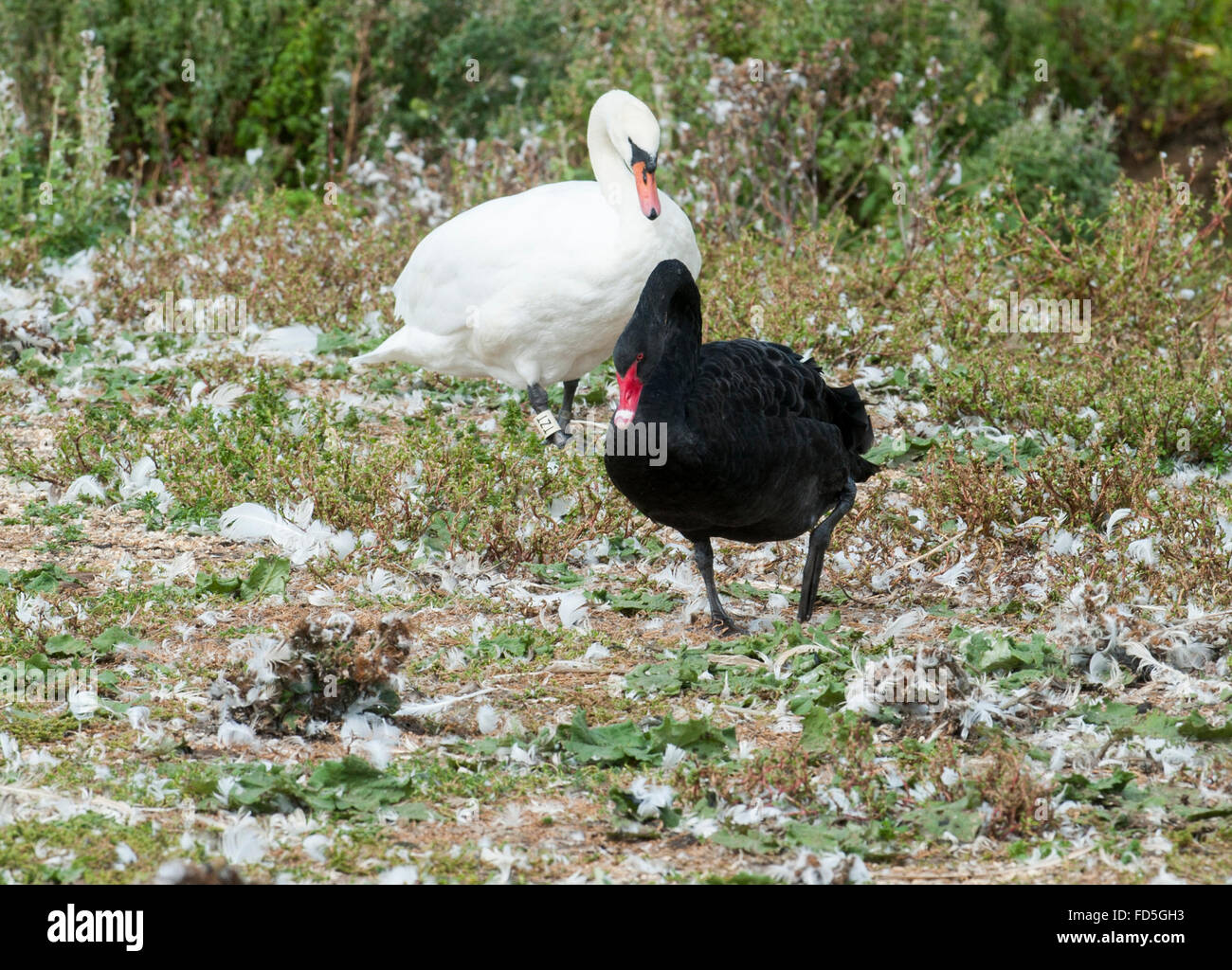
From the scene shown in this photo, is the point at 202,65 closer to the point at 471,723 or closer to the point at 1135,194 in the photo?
the point at 1135,194

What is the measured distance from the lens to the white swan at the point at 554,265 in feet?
20.3

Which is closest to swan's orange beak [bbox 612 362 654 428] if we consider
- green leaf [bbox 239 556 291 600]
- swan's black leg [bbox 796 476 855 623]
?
swan's black leg [bbox 796 476 855 623]

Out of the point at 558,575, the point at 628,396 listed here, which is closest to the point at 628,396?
the point at 628,396

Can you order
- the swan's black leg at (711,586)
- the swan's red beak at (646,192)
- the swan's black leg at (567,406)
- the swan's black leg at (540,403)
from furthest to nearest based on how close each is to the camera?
the swan's black leg at (567,406), the swan's black leg at (540,403), the swan's red beak at (646,192), the swan's black leg at (711,586)

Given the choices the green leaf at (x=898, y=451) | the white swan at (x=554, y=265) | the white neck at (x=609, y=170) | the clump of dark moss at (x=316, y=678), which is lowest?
the clump of dark moss at (x=316, y=678)

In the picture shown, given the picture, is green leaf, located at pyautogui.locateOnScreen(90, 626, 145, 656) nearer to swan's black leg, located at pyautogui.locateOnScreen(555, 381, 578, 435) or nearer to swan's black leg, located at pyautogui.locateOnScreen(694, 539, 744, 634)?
swan's black leg, located at pyautogui.locateOnScreen(694, 539, 744, 634)

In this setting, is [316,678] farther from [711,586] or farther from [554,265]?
[554,265]

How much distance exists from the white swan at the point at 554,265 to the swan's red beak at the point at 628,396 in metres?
1.65

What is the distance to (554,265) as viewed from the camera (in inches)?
247

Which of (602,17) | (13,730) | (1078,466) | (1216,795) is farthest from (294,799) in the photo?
(602,17)

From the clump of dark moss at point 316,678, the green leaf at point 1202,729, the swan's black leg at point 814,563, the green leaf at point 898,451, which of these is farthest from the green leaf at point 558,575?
the green leaf at point 1202,729

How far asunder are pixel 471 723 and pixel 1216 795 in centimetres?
207

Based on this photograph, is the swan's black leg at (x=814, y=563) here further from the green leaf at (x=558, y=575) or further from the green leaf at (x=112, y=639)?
the green leaf at (x=112, y=639)

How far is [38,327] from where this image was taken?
8.24 meters
